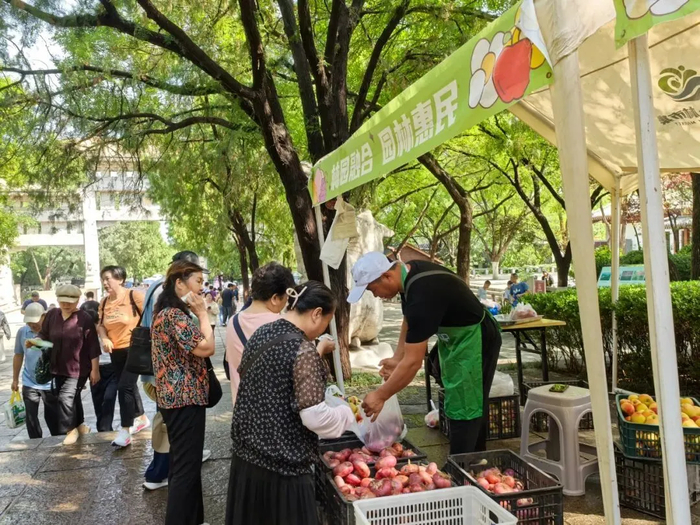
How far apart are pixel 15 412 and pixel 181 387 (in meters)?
3.92

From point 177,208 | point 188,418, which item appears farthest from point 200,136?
point 188,418

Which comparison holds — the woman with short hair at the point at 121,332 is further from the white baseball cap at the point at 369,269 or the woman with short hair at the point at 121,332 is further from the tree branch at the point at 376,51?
the tree branch at the point at 376,51

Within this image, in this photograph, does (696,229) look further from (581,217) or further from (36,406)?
(36,406)

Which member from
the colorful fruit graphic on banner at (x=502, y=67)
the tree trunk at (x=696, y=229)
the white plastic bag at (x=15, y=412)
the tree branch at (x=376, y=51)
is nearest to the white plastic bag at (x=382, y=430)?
the colorful fruit graphic on banner at (x=502, y=67)

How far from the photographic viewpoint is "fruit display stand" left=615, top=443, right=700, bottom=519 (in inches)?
136

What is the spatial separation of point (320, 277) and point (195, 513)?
4.25 meters

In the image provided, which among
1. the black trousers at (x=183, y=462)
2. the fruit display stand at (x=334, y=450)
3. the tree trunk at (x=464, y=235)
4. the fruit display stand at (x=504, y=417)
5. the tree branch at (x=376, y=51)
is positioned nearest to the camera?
the fruit display stand at (x=334, y=450)

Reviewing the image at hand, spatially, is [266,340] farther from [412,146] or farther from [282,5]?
[282,5]

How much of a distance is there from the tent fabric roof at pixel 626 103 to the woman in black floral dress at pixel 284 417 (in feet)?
7.02

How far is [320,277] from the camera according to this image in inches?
293

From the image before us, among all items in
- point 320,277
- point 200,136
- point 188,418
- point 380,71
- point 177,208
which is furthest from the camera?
point 177,208

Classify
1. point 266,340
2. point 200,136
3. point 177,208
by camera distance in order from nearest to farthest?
point 266,340 → point 200,136 → point 177,208

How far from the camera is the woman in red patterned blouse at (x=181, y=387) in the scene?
131 inches

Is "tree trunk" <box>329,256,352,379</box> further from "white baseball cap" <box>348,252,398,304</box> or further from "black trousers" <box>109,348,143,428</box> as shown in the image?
"white baseball cap" <box>348,252,398,304</box>
